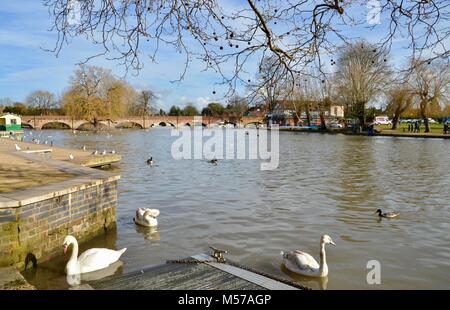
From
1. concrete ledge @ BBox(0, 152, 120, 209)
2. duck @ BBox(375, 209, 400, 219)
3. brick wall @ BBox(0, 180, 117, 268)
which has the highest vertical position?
concrete ledge @ BBox(0, 152, 120, 209)

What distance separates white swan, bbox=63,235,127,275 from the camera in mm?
7664

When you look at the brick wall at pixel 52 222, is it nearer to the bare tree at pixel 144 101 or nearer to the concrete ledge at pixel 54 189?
the concrete ledge at pixel 54 189

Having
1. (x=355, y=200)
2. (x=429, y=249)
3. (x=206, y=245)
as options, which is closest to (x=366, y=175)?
(x=355, y=200)

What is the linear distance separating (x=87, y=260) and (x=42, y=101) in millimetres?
110749

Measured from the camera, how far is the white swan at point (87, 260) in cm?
766

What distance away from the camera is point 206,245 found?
9672 millimetres

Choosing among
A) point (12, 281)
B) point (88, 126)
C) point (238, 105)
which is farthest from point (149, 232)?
point (88, 126)

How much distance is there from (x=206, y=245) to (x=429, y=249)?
476 centimetres

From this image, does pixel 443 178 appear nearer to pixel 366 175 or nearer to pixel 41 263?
pixel 366 175

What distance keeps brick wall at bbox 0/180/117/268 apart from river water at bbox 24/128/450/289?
1.09ft

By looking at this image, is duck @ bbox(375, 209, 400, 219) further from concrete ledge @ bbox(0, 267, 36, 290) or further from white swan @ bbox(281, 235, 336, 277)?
concrete ledge @ bbox(0, 267, 36, 290)

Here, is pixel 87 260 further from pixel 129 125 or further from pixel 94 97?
pixel 129 125

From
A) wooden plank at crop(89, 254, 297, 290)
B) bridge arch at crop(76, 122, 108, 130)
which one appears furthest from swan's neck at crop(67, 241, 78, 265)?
bridge arch at crop(76, 122, 108, 130)

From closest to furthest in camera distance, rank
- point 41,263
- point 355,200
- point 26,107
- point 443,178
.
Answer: point 41,263 → point 355,200 → point 443,178 → point 26,107
